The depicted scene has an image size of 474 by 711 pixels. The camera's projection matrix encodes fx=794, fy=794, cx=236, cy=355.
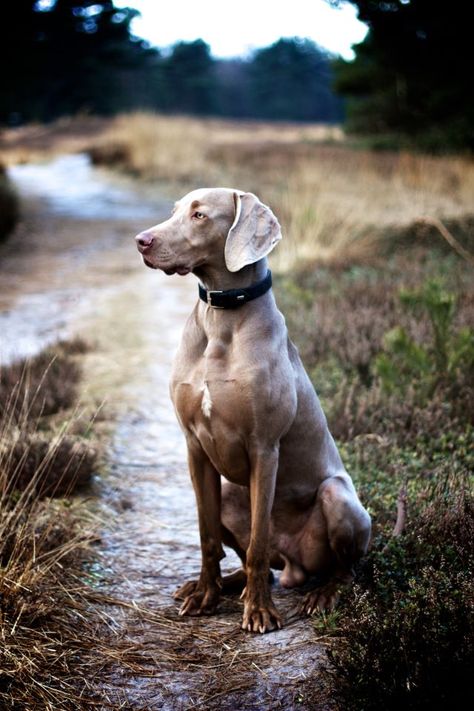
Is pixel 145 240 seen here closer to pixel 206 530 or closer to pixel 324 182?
pixel 206 530

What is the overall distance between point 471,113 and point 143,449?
1004 centimetres

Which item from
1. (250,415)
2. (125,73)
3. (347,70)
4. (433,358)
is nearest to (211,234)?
(250,415)

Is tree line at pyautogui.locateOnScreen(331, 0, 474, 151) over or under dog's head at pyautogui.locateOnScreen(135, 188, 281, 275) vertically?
under

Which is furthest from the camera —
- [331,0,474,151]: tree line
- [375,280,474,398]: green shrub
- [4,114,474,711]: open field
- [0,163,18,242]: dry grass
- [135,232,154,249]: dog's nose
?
[0,163,18,242]: dry grass

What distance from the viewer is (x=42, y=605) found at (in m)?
2.80

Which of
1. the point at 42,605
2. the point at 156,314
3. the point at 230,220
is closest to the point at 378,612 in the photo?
the point at 42,605

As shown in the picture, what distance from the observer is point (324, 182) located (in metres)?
11.5

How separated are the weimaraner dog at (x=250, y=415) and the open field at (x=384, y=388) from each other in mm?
207

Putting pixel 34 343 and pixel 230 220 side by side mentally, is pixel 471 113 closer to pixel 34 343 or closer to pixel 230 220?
pixel 34 343

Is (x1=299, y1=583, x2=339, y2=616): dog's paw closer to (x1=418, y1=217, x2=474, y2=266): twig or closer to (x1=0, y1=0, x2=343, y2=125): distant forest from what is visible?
(x1=418, y1=217, x2=474, y2=266): twig

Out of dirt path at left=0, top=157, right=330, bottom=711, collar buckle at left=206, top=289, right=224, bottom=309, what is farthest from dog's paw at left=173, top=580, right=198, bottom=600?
collar buckle at left=206, top=289, right=224, bottom=309

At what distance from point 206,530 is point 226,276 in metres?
0.97

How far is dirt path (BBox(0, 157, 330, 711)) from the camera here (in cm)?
258

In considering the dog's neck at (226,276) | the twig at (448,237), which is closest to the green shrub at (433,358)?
the dog's neck at (226,276)
